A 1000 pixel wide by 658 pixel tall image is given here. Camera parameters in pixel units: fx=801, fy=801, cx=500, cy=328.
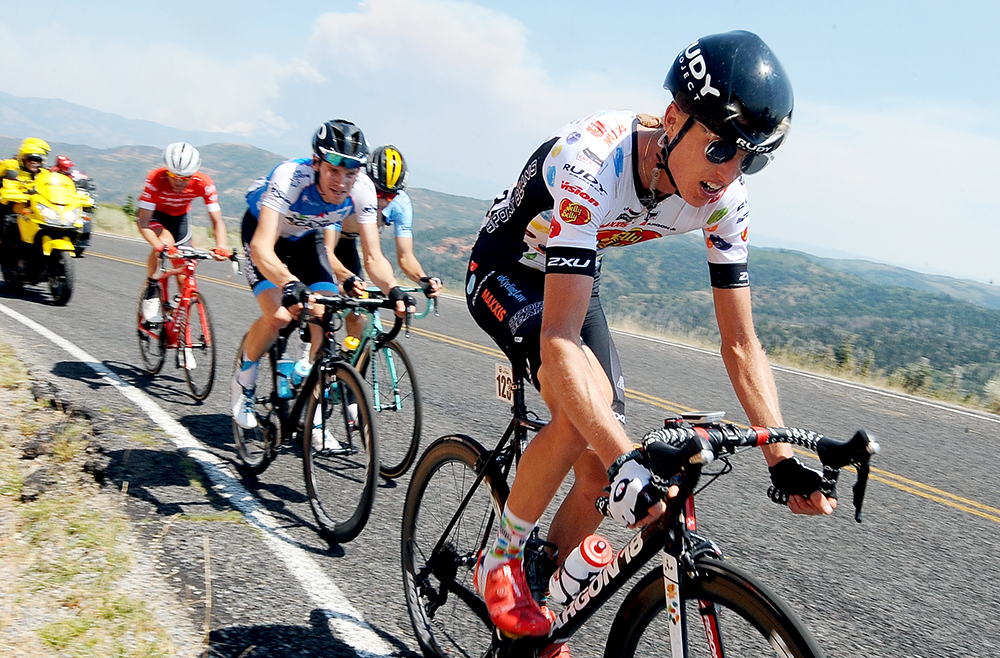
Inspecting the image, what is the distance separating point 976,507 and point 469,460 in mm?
4631

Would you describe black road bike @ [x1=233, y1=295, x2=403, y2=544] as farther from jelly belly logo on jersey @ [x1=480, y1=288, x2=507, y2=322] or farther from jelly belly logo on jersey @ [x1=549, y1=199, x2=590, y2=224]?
jelly belly logo on jersey @ [x1=549, y1=199, x2=590, y2=224]

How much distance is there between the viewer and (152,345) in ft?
24.1

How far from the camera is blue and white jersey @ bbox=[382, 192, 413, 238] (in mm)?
6754

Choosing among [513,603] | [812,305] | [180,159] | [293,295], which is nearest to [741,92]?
[513,603]

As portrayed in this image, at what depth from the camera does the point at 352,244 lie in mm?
6812

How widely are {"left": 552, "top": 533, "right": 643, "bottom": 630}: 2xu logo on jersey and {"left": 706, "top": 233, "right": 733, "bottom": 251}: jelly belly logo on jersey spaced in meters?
1.04

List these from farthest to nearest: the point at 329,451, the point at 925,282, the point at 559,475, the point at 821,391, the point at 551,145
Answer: the point at 925,282, the point at 821,391, the point at 329,451, the point at 551,145, the point at 559,475

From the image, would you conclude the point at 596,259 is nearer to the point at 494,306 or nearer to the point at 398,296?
the point at 494,306

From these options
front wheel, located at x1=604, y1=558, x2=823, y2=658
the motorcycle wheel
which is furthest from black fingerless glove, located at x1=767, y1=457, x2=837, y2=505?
the motorcycle wheel

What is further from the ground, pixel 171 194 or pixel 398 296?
pixel 171 194

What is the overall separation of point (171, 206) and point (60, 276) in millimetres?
2827

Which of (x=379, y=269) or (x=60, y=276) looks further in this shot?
(x=60, y=276)

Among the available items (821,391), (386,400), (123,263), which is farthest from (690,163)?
(123,263)

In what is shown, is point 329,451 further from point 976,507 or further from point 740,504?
Answer: point 976,507
